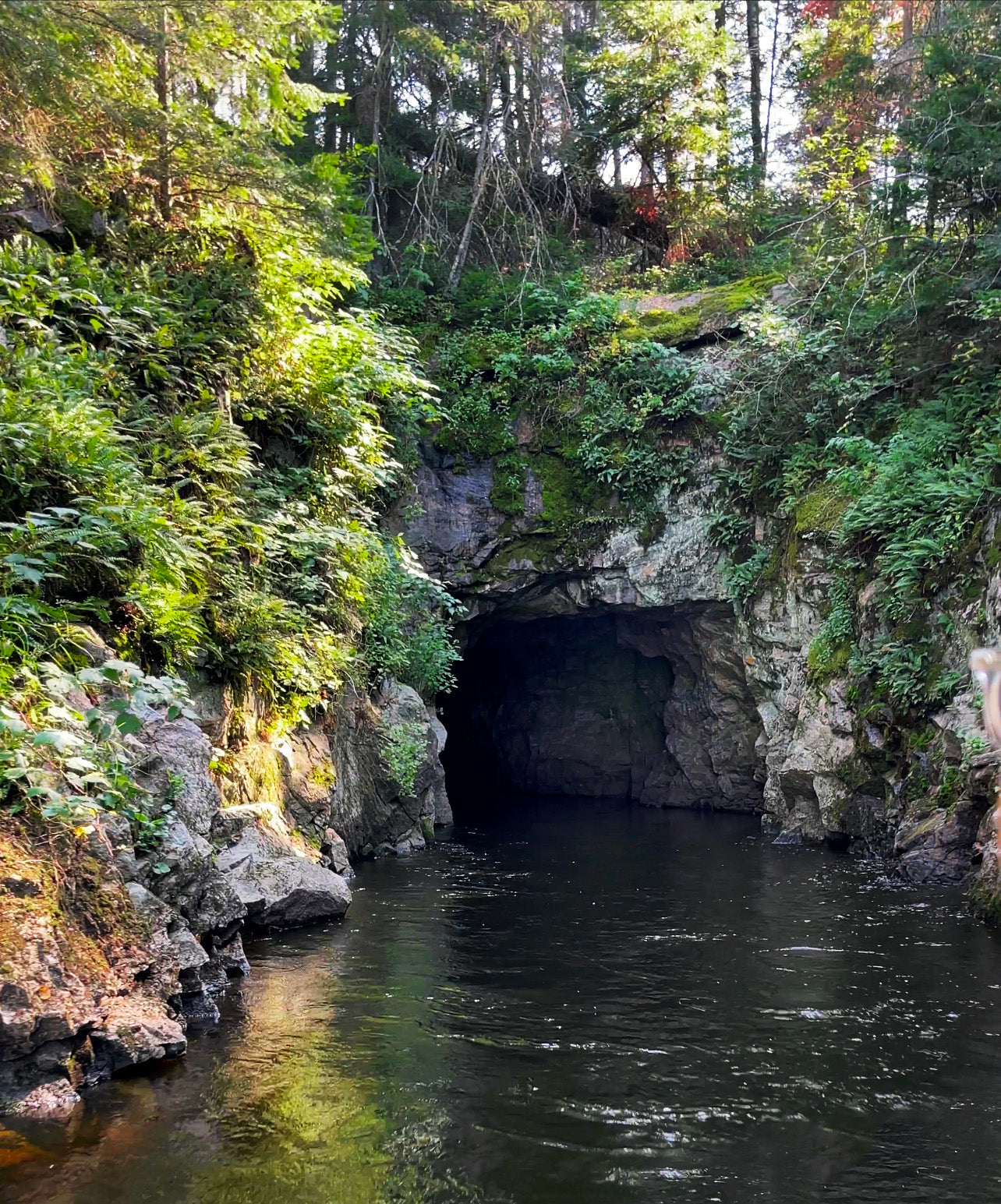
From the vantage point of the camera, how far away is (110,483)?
745 centimetres

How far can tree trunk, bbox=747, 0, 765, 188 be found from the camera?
24.1 m

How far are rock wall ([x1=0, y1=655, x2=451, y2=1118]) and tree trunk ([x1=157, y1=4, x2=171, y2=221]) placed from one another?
6152 millimetres

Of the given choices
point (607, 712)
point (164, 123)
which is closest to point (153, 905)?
point (164, 123)

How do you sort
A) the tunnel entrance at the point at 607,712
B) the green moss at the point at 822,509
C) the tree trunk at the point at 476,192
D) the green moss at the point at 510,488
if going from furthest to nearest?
the tunnel entrance at the point at 607,712, the tree trunk at the point at 476,192, the green moss at the point at 510,488, the green moss at the point at 822,509

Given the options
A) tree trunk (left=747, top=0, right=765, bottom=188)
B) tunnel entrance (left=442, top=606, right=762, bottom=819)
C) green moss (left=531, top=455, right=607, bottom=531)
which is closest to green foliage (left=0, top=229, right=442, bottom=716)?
green moss (left=531, top=455, right=607, bottom=531)

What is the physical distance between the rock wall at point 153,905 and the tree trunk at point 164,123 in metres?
6.15

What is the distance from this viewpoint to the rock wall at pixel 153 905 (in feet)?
16.2

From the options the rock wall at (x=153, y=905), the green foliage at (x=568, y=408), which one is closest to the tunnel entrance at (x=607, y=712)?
the green foliage at (x=568, y=408)

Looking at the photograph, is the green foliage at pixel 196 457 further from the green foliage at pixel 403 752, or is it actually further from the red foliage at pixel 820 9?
the red foliage at pixel 820 9

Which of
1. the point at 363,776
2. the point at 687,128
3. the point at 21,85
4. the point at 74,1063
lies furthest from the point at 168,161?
the point at 687,128

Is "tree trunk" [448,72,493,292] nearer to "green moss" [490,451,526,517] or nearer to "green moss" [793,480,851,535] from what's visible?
"green moss" [490,451,526,517]

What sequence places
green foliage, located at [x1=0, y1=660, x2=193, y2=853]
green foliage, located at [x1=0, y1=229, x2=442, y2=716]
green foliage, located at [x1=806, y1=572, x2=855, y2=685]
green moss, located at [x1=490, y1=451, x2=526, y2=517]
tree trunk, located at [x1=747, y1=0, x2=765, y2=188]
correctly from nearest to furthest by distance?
green foliage, located at [x1=0, y1=660, x2=193, y2=853], green foliage, located at [x1=0, y1=229, x2=442, y2=716], green foliage, located at [x1=806, y1=572, x2=855, y2=685], green moss, located at [x1=490, y1=451, x2=526, y2=517], tree trunk, located at [x1=747, y1=0, x2=765, y2=188]

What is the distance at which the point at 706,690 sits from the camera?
19.9 meters

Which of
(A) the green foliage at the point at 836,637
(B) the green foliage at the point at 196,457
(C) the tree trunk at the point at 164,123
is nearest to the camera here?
(B) the green foliage at the point at 196,457
